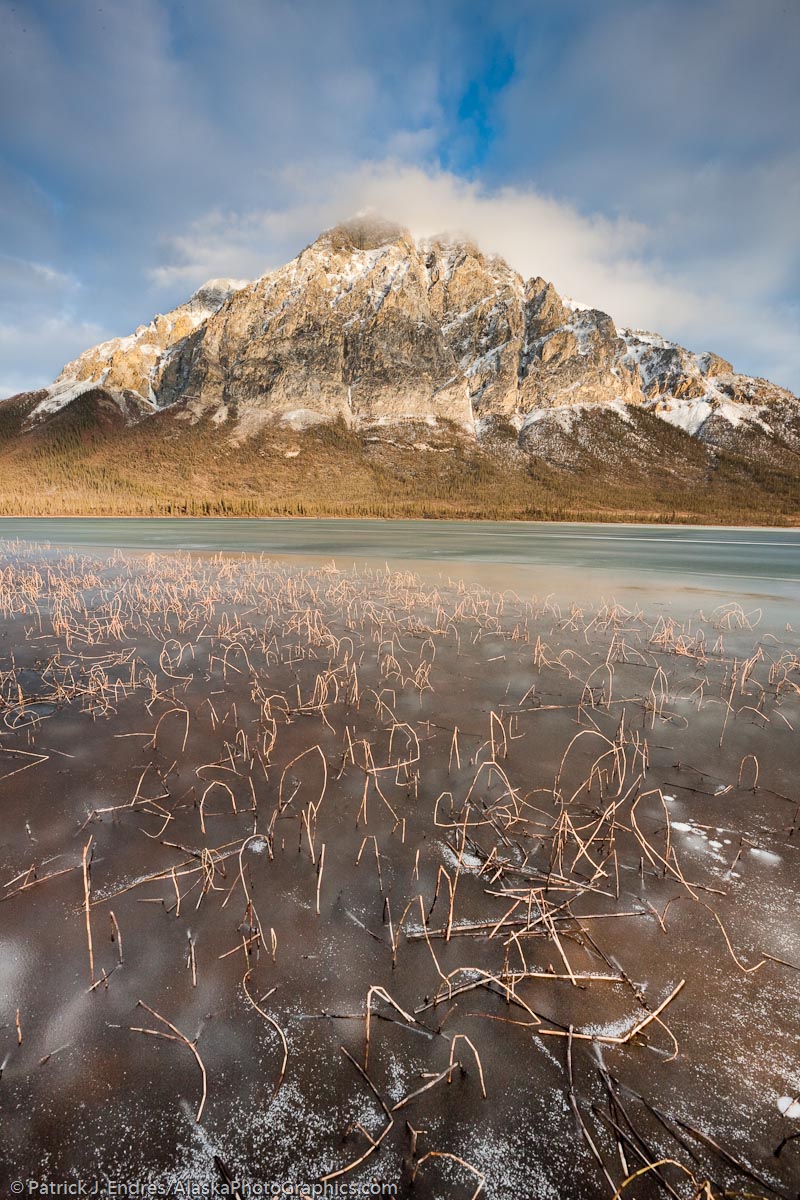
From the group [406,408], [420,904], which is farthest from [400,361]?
[420,904]

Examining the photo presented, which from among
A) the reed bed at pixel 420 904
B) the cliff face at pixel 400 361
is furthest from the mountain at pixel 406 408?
the reed bed at pixel 420 904

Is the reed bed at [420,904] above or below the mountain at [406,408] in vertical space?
below

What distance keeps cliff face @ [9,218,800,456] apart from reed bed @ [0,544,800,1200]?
148739 millimetres

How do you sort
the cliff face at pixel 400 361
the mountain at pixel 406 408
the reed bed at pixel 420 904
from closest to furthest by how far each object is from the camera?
the reed bed at pixel 420 904
the mountain at pixel 406 408
the cliff face at pixel 400 361

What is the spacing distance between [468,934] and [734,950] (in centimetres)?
154

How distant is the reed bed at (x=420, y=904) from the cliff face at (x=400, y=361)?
149 metres

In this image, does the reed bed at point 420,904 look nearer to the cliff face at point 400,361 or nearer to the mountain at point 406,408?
the mountain at point 406,408

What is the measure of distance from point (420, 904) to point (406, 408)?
162623 millimetres

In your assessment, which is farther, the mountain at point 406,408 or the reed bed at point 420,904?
the mountain at point 406,408

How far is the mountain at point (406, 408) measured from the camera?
12688 centimetres

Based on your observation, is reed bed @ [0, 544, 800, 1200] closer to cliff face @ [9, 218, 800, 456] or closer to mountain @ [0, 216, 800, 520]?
mountain @ [0, 216, 800, 520]

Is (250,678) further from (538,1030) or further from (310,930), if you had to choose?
(538,1030)

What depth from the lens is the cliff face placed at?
15350 centimetres

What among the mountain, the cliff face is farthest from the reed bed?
the cliff face
